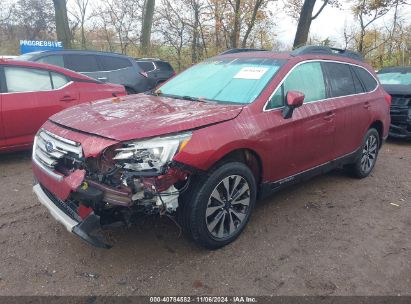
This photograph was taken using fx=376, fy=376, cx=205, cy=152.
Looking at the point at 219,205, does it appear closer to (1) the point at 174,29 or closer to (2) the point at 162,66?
(2) the point at 162,66

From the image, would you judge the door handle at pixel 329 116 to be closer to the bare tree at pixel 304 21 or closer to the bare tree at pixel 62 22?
the bare tree at pixel 304 21

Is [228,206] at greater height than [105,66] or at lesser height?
lesser

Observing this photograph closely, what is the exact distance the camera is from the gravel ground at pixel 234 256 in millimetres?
2887

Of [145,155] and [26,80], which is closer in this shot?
[145,155]

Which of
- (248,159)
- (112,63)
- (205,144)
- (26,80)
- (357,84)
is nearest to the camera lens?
(205,144)

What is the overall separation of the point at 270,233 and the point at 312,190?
1.46 m

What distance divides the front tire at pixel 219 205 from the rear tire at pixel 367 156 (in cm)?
242

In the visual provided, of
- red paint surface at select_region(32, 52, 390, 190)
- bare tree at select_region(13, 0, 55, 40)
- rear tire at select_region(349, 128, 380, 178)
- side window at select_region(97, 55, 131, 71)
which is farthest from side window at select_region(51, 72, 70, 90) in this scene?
bare tree at select_region(13, 0, 55, 40)

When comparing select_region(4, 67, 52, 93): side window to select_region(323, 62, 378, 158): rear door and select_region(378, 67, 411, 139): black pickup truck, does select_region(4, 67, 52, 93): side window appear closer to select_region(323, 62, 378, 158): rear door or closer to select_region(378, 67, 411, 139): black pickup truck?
select_region(323, 62, 378, 158): rear door

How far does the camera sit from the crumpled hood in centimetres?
283

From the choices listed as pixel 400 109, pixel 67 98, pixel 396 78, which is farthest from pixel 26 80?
pixel 396 78

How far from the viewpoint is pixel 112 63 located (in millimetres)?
8969

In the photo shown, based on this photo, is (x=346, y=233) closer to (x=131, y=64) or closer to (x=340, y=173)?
(x=340, y=173)

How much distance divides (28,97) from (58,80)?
2.01 feet
